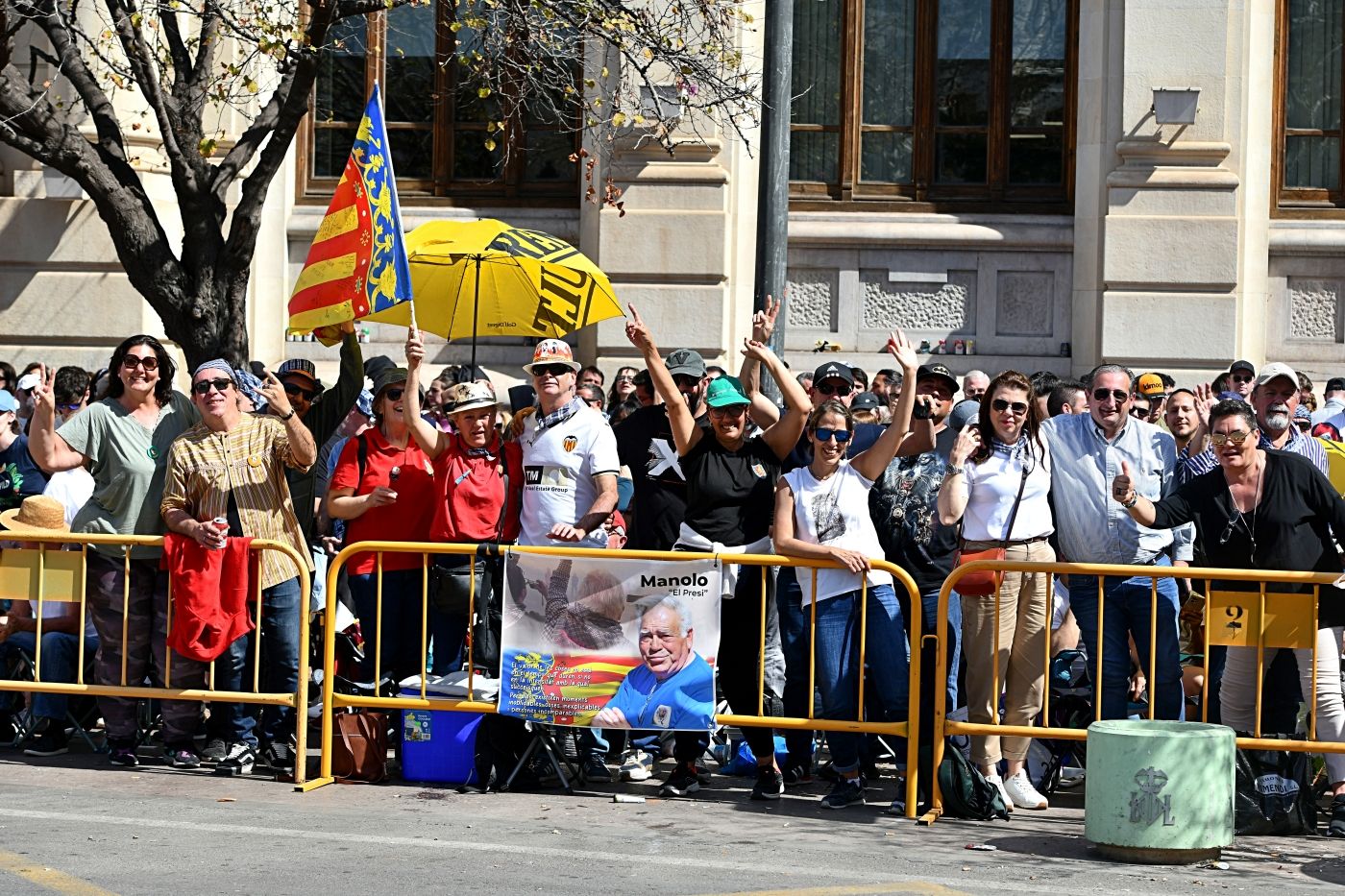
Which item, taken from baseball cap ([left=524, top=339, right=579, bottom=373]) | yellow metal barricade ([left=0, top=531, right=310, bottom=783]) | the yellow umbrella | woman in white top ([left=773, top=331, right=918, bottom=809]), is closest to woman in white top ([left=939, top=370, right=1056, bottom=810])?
woman in white top ([left=773, top=331, right=918, bottom=809])

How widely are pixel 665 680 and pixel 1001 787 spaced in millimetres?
1651

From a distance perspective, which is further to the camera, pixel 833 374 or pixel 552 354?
pixel 833 374

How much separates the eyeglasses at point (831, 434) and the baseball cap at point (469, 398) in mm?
1725

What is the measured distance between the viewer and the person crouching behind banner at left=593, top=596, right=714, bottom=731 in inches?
341

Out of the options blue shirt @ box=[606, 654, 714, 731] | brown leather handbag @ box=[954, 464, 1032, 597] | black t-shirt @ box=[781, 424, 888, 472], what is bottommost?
blue shirt @ box=[606, 654, 714, 731]

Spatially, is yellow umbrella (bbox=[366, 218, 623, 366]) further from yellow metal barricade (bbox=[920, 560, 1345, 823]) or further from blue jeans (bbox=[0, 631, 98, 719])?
yellow metal barricade (bbox=[920, 560, 1345, 823])

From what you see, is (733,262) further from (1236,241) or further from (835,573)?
(835,573)

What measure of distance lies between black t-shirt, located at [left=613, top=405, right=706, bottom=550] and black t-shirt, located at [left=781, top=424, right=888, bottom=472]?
1.77 feet

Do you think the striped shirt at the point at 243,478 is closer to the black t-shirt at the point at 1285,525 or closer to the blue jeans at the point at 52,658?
the blue jeans at the point at 52,658

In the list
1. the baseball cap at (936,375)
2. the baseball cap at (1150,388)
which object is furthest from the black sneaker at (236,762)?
the baseball cap at (1150,388)

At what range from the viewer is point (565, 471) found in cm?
921

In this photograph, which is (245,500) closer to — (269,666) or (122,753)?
(269,666)

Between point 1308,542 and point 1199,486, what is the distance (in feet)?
1.77

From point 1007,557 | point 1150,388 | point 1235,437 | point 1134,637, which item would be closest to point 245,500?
point 1007,557
